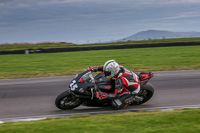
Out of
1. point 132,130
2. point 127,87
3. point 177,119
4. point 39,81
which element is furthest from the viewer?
point 39,81

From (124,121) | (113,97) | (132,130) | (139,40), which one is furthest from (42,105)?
(139,40)

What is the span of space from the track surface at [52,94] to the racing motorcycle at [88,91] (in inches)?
9.4

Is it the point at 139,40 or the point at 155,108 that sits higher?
the point at 139,40

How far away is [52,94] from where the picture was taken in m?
9.06

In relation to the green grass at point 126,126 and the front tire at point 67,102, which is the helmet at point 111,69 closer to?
the front tire at point 67,102

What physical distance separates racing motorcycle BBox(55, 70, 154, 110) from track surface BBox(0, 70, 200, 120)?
24 cm

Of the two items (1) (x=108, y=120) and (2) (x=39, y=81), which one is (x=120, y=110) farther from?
(2) (x=39, y=81)

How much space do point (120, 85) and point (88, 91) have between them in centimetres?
84

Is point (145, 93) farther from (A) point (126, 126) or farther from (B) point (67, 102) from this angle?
(A) point (126, 126)

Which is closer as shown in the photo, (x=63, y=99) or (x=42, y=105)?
(x=63, y=99)

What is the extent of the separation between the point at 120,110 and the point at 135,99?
0.59 m

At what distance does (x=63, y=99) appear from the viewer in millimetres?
7051

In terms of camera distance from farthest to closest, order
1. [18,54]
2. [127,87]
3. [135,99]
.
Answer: [18,54]
[135,99]
[127,87]

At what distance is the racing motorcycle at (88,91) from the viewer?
6.76m
